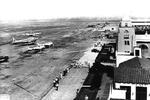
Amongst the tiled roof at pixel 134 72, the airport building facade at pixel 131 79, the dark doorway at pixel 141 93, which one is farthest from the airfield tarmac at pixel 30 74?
the dark doorway at pixel 141 93

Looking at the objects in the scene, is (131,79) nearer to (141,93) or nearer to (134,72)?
(134,72)

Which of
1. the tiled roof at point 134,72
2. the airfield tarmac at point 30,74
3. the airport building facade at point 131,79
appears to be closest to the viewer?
the airport building facade at point 131,79

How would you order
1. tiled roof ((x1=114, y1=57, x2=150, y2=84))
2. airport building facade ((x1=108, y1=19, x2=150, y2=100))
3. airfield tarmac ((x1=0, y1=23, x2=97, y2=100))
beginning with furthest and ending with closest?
airfield tarmac ((x1=0, y1=23, x2=97, y2=100)), tiled roof ((x1=114, y1=57, x2=150, y2=84)), airport building facade ((x1=108, y1=19, x2=150, y2=100))

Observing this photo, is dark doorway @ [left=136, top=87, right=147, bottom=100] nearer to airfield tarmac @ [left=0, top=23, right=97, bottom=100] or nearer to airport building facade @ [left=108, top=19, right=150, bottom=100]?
airport building facade @ [left=108, top=19, right=150, bottom=100]

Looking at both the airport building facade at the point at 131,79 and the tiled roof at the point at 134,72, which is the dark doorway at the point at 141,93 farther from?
the tiled roof at the point at 134,72

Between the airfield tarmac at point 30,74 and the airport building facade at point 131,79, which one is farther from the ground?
the airport building facade at point 131,79

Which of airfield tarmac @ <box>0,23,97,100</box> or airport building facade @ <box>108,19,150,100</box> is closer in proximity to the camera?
airport building facade @ <box>108,19,150,100</box>

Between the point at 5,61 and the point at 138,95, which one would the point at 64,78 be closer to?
the point at 138,95

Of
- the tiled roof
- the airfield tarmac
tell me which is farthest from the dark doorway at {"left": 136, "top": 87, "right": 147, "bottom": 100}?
the airfield tarmac

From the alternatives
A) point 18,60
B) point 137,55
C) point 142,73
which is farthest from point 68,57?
point 142,73

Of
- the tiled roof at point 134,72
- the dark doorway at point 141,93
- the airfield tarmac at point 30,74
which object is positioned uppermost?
the tiled roof at point 134,72

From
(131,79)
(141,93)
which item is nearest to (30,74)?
(131,79)
